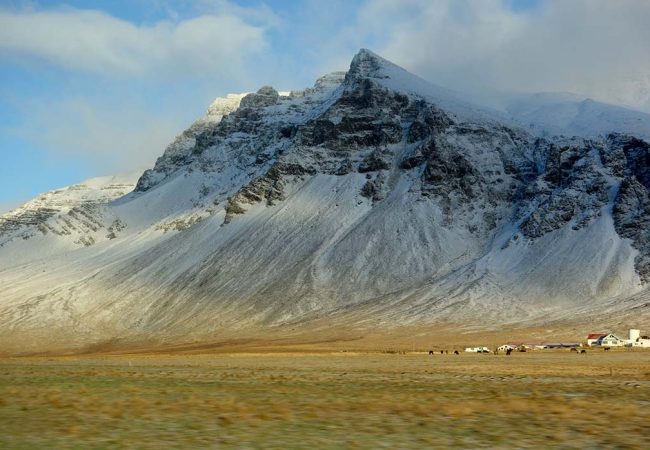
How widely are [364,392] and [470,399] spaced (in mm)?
5579

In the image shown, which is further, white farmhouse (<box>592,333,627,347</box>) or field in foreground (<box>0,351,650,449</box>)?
white farmhouse (<box>592,333,627,347</box>)

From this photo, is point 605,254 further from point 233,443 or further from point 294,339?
point 233,443

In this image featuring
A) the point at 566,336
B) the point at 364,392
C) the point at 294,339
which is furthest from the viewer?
the point at 294,339

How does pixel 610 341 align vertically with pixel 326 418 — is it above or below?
below

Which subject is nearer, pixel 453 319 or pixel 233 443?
pixel 233 443

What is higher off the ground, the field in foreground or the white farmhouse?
the field in foreground

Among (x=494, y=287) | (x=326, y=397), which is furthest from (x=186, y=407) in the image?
(x=494, y=287)

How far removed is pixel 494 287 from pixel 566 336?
137ft

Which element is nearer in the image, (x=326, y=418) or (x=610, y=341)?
(x=326, y=418)

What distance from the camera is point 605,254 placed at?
634 ft

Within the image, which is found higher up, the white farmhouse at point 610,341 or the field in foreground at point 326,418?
the field in foreground at point 326,418

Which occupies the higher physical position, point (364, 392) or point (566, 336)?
point (364, 392)

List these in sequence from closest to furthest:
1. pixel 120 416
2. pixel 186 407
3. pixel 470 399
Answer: pixel 120 416
pixel 186 407
pixel 470 399

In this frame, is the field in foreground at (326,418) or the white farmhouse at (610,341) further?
the white farmhouse at (610,341)
